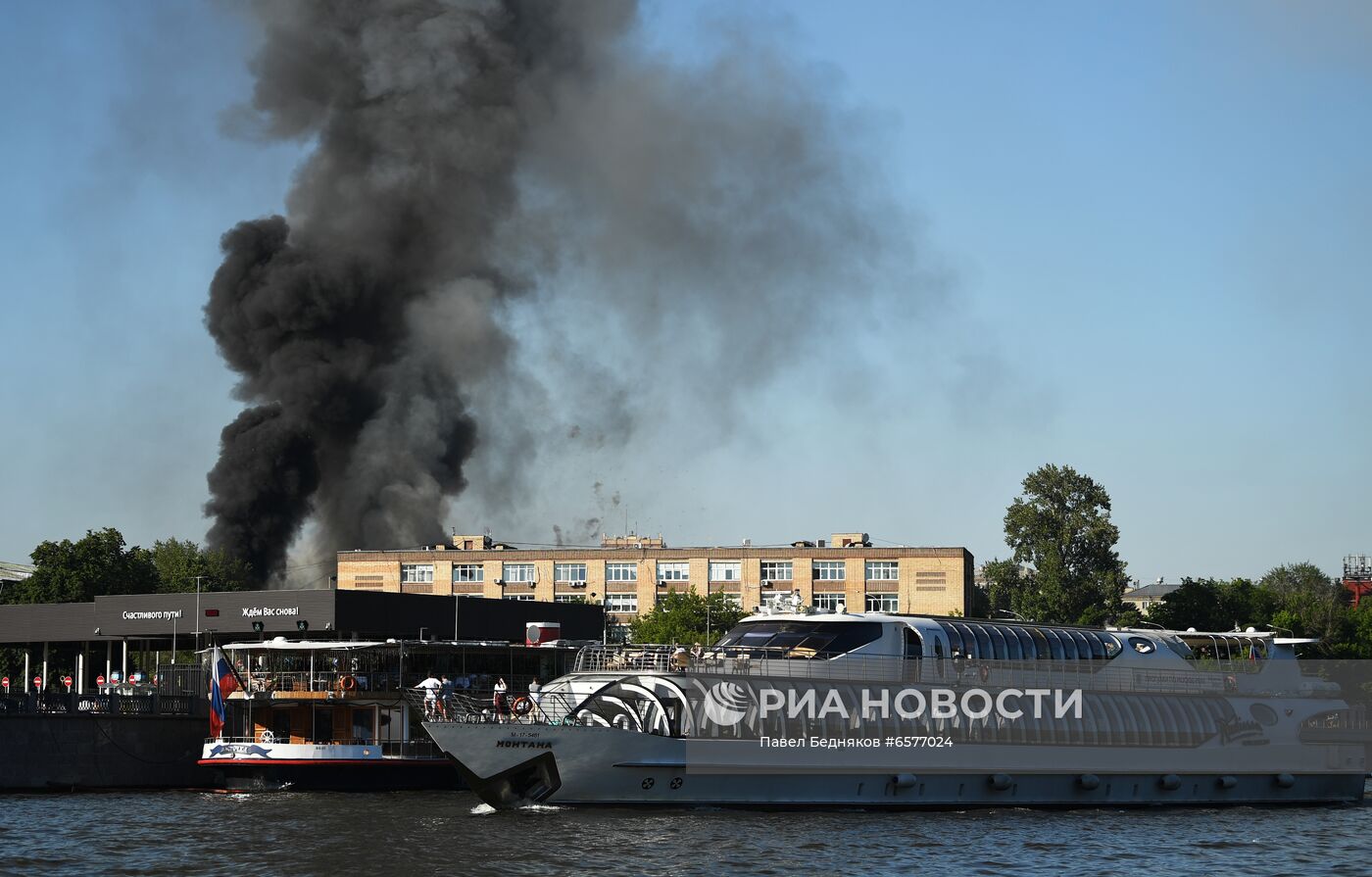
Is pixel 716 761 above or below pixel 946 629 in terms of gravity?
below

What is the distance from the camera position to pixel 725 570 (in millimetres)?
132125

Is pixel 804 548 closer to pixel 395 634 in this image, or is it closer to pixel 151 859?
pixel 395 634

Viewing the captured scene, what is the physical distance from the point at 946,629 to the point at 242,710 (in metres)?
29.8

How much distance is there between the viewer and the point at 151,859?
130 ft

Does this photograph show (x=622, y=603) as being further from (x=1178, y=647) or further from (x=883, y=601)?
(x=1178, y=647)

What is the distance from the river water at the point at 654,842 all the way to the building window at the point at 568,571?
81.2 m

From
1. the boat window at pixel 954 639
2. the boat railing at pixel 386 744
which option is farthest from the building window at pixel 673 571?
the boat window at pixel 954 639

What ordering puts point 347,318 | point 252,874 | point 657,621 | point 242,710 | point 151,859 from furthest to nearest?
point 347,318
point 657,621
point 242,710
point 151,859
point 252,874

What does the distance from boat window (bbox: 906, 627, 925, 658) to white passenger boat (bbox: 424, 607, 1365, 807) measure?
0.05 metres

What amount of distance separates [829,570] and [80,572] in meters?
57.9

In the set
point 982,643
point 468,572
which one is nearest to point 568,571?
point 468,572

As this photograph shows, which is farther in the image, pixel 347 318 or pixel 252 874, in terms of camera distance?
pixel 347 318

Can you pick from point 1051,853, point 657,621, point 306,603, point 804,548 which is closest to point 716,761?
point 1051,853

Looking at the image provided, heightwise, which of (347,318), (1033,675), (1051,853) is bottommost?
(1051,853)
